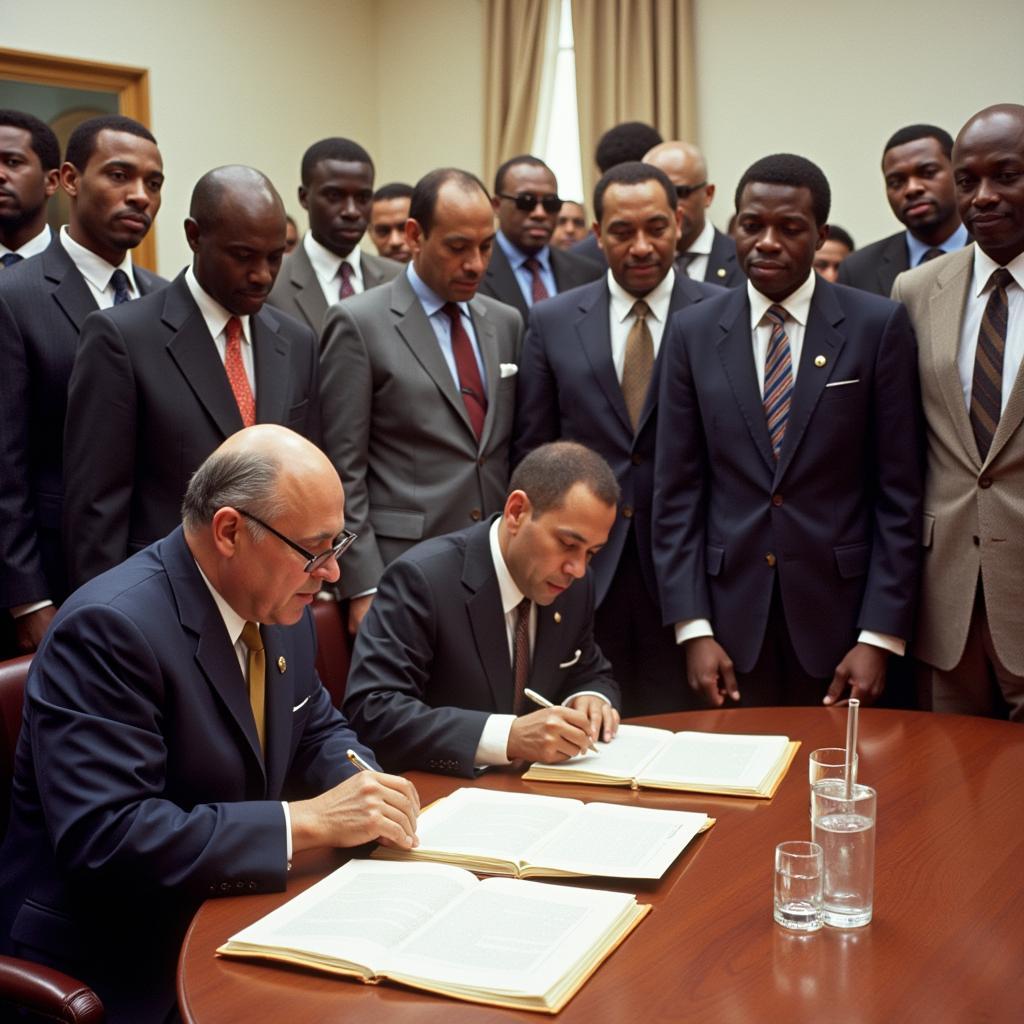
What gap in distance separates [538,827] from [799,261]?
6.00 feet

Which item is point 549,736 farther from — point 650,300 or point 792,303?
point 650,300

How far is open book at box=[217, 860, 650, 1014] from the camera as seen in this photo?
1.53 meters

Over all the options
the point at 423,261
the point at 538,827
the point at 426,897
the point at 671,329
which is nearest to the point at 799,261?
the point at 671,329

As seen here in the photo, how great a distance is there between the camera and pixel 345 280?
4.70 meters

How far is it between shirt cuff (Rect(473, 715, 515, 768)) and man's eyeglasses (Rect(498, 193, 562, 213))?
9.63 feet

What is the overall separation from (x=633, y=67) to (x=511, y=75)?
92 centimetres

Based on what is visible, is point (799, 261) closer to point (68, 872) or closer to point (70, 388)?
point (70, 388)

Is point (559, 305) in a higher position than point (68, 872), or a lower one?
higher

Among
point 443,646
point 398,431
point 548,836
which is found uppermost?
point 398,431

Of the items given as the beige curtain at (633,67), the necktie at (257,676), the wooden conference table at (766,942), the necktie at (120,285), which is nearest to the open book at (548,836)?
the wooden conference table at (766,942)

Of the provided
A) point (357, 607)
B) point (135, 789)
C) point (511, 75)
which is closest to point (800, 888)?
point (135, 789)

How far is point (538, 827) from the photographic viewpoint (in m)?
2.04

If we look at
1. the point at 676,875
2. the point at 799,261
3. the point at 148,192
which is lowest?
the point at 676,875

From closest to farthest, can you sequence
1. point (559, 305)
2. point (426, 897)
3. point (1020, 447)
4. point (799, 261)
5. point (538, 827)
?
point (426, 897)
point (538, 827)
point (1020, 447)
point (799, 261)
point (559, 305)
